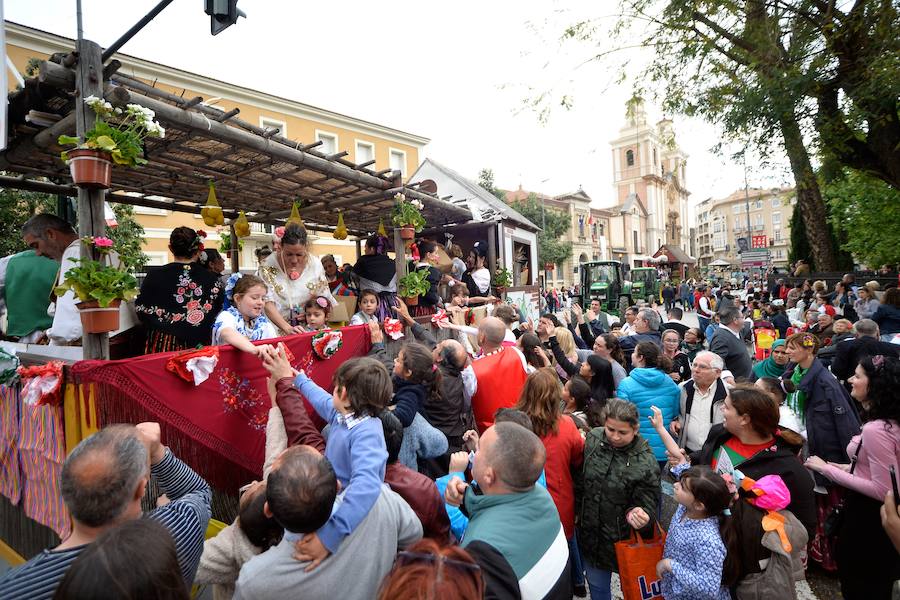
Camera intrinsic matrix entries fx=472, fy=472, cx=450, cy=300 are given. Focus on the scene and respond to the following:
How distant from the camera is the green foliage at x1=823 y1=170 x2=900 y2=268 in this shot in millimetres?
16203

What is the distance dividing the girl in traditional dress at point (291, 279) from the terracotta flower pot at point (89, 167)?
159 centimetres

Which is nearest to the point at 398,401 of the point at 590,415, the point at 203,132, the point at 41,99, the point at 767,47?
the point at 590,415

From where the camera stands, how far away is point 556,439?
305 centimetres

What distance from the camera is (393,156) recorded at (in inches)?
1153

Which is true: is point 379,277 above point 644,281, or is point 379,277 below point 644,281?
below

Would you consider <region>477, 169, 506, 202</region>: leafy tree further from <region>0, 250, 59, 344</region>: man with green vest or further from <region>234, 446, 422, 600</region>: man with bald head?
<region>234, 446, 422, 600</region>: man with bald head

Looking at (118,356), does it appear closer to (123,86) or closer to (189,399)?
(189,399)

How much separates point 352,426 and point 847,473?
10.1 feet

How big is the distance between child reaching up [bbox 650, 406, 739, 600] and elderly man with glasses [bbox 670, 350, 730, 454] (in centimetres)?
159

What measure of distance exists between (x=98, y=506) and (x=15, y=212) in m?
14.6

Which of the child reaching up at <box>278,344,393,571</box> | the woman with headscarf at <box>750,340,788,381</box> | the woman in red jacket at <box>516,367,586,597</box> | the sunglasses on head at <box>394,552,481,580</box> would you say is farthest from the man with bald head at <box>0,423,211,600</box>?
the woman with headscarf at <box>750,340,788,381</box>

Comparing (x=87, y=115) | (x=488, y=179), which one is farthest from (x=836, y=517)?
(x=488, y=179)

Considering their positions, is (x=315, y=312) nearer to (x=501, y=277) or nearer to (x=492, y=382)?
(x=492, y=382)

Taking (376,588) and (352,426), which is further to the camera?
(352,426)
